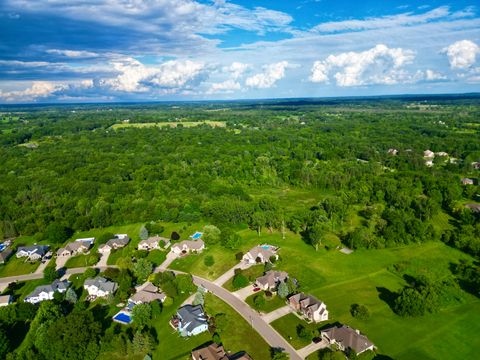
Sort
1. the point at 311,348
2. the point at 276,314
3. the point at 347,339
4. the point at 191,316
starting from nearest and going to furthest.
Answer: the point at 347,339 < the point at 311,348 < the point at 191,316 < the point at 276,314

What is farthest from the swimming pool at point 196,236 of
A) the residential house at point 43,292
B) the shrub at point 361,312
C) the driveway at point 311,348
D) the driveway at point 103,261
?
the driveway at point 311,348

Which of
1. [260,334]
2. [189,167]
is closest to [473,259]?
[260,334]

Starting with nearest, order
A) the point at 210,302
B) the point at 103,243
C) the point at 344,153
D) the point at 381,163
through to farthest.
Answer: the point at 210,302 → the point at 103,243 → the point at 381,163 → the point at 344,153

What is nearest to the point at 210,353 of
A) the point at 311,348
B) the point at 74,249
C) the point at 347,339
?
the point at 311,348

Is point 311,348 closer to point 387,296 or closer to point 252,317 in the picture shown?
point 252,317

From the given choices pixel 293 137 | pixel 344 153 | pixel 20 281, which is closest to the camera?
pixel 20 281

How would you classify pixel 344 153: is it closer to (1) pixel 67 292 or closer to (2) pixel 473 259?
(2) pixel 473 259
